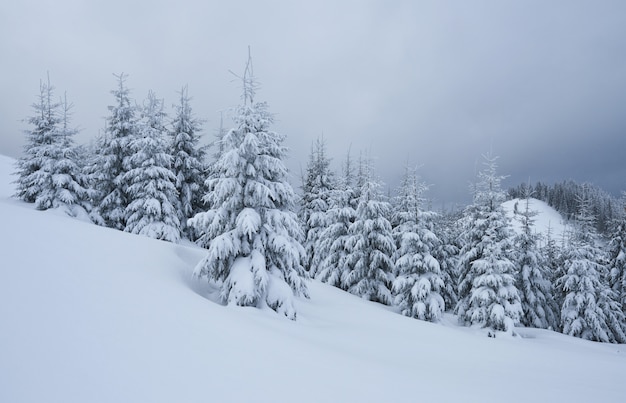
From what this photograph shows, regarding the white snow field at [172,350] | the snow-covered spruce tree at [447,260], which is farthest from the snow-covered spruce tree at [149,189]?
the snow-covered spruce tree at [447,260]

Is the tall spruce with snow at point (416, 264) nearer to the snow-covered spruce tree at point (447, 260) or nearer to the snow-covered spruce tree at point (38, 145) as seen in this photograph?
the snow-covered spruce tree at point (447, 260)

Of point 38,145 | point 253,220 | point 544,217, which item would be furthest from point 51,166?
point 544,217

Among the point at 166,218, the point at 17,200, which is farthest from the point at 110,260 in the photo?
the point at 17,200

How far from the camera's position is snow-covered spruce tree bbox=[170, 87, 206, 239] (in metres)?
25.4

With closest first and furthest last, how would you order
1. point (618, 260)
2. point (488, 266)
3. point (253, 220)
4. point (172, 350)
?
point (172, 350) < point (253, 220) < point (488, 266) < point (618, 260)

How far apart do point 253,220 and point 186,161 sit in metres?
16.9

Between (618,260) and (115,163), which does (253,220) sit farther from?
(618,260)

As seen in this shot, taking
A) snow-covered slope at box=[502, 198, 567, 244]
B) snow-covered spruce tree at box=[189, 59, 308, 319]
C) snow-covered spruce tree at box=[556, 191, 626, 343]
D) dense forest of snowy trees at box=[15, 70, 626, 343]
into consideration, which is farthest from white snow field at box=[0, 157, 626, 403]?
snow-covered slope at box=[502, 198, 567, 244]

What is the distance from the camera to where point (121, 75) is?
22938 mm

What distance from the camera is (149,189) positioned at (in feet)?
69.4

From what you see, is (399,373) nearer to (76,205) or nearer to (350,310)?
(350,310)

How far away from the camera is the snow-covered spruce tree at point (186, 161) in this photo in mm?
25422

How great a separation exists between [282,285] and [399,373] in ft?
16.6

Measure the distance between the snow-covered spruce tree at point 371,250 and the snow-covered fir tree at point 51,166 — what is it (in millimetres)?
19795
